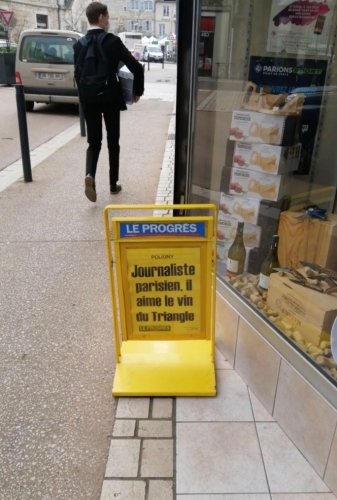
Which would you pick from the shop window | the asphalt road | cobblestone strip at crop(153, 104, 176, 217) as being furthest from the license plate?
the shop window

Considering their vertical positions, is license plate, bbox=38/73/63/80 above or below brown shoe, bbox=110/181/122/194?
above

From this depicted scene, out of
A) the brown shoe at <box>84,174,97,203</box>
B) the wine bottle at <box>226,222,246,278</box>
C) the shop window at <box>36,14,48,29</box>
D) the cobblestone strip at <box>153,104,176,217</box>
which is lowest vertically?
the cobblestone strip at <box>153,104,176,217</box>

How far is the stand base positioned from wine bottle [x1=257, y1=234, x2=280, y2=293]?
0.49m

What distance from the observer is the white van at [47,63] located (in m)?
11.7

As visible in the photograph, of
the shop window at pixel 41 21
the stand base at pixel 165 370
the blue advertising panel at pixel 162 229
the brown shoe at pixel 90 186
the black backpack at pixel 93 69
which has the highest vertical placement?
the shop window at pixel 41 21

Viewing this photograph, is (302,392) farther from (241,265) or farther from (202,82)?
(202,82)

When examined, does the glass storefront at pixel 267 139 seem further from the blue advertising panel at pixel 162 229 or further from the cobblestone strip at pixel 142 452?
the cobblestone strip at pixel 142 452

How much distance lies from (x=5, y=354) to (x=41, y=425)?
0.71 m

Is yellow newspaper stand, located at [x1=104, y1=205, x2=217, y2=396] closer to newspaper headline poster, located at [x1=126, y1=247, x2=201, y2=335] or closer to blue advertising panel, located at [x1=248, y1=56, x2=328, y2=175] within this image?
newspaper headline poster, located at [x1=126, y1=247, x2=201, y2=335]

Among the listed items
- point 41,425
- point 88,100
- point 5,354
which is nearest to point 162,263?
point 41,425

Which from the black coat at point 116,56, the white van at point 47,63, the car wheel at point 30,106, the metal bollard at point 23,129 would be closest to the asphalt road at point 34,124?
the car wheel at point 30,106

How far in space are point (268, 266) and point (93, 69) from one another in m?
3.02

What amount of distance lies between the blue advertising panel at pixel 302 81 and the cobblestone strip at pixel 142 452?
1.87 m

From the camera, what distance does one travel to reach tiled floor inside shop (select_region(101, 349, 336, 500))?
2.04 m
